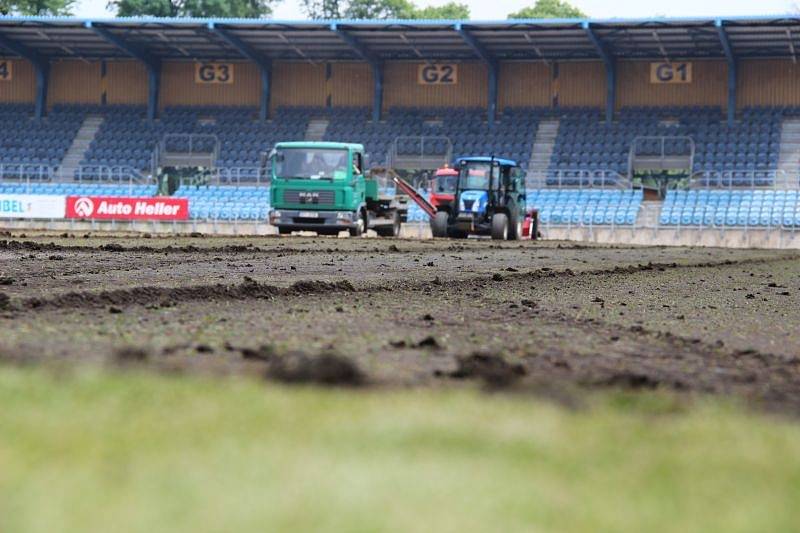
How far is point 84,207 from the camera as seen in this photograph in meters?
44.5

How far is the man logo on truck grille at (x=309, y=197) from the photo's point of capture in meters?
35.2

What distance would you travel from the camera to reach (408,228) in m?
45.4

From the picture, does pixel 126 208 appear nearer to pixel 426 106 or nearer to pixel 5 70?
pixel 426 106

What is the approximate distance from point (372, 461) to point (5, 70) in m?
58.5

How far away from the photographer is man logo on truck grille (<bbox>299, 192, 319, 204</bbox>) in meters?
35.2

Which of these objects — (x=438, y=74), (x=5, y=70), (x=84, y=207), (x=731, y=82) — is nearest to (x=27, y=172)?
(x=5, y=70)

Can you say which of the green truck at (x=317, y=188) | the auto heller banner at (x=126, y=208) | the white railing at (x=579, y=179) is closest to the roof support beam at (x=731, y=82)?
the white railing at (x=579, y=179)

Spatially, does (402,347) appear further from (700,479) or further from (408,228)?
(408,228)

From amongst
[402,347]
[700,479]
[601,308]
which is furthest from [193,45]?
[700,479]

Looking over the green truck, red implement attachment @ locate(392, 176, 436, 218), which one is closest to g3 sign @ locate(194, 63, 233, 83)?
red implement attachment @ locate(392, 176, 436, 218)

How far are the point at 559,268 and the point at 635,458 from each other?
14569 mm

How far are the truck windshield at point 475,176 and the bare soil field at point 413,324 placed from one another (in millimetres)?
18888

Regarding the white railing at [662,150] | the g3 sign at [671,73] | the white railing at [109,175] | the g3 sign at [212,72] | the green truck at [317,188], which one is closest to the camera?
the green truck at [317,188]

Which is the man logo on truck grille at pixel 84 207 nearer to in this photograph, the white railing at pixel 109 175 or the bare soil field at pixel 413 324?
the white railing at pixel 109 175
